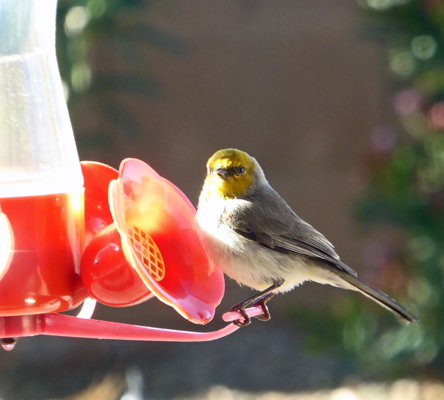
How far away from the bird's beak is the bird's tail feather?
0.81 metres

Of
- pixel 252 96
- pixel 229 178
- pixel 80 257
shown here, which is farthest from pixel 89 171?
pixel 252 96

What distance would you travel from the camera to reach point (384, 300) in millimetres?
3104

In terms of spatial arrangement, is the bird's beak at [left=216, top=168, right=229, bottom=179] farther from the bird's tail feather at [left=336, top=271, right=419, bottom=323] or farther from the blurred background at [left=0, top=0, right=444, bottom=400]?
the blurred background at [left=0, top=0, right=444, bottom=400]

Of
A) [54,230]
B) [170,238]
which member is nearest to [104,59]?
[170,238]

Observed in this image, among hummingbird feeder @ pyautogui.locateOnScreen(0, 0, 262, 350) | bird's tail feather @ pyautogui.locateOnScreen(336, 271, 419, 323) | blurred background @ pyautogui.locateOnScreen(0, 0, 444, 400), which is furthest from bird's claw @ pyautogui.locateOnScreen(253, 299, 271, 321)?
blurred background @ pyautogui.locateOnScreen(0, 0, 444, 400)

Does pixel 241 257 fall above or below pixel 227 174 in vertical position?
below

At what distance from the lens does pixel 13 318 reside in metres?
2.20

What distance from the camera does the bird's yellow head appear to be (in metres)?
3.18

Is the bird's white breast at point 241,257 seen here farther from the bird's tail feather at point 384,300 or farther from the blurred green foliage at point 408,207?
the blurred green foliage at point 408,207

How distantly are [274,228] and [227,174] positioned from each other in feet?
1.22

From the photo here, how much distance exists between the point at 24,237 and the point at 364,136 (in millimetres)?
5800

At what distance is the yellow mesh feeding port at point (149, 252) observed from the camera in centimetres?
253

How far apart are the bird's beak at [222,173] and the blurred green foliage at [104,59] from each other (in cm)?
232

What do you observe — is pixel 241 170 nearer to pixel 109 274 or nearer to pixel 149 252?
pixel 149 252
